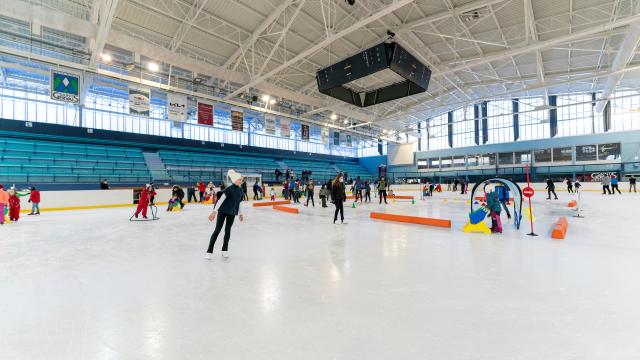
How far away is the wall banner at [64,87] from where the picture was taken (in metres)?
10.0

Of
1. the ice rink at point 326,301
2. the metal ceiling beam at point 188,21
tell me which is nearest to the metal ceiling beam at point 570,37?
the ice rink at point 326,301

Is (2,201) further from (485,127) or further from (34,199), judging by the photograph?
(485,127)

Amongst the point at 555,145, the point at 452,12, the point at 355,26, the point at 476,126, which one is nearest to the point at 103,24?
the point at 355,26

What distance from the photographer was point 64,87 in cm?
1020

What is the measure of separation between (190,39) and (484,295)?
51.1ft

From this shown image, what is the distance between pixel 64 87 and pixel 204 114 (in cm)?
561

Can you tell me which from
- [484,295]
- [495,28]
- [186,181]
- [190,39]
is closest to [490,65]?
[495,28]

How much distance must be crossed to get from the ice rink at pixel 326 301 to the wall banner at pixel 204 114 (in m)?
10.6

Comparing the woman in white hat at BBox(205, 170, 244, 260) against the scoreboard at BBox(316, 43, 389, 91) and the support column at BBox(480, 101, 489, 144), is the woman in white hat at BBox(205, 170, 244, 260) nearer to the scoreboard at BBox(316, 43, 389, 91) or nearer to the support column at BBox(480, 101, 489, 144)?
the scoreboard at BBox(316, 43, 389, 91)

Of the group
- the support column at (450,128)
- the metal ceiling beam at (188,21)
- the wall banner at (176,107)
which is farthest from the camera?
the support column at (450,128)

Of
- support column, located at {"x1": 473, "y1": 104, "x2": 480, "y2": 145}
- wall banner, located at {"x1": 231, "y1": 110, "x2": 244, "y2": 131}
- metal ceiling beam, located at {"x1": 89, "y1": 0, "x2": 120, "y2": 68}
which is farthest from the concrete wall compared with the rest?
metal ceiling beam, located at {"x1": 89, "y1": 0, "x2": 120, "y2": 68}

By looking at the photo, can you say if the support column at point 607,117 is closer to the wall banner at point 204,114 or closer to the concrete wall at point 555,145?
the concrete wall at point 555,145

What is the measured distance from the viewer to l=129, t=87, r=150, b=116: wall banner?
12336 mm

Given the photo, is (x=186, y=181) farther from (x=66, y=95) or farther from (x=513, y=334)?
(x=513, y=334)
